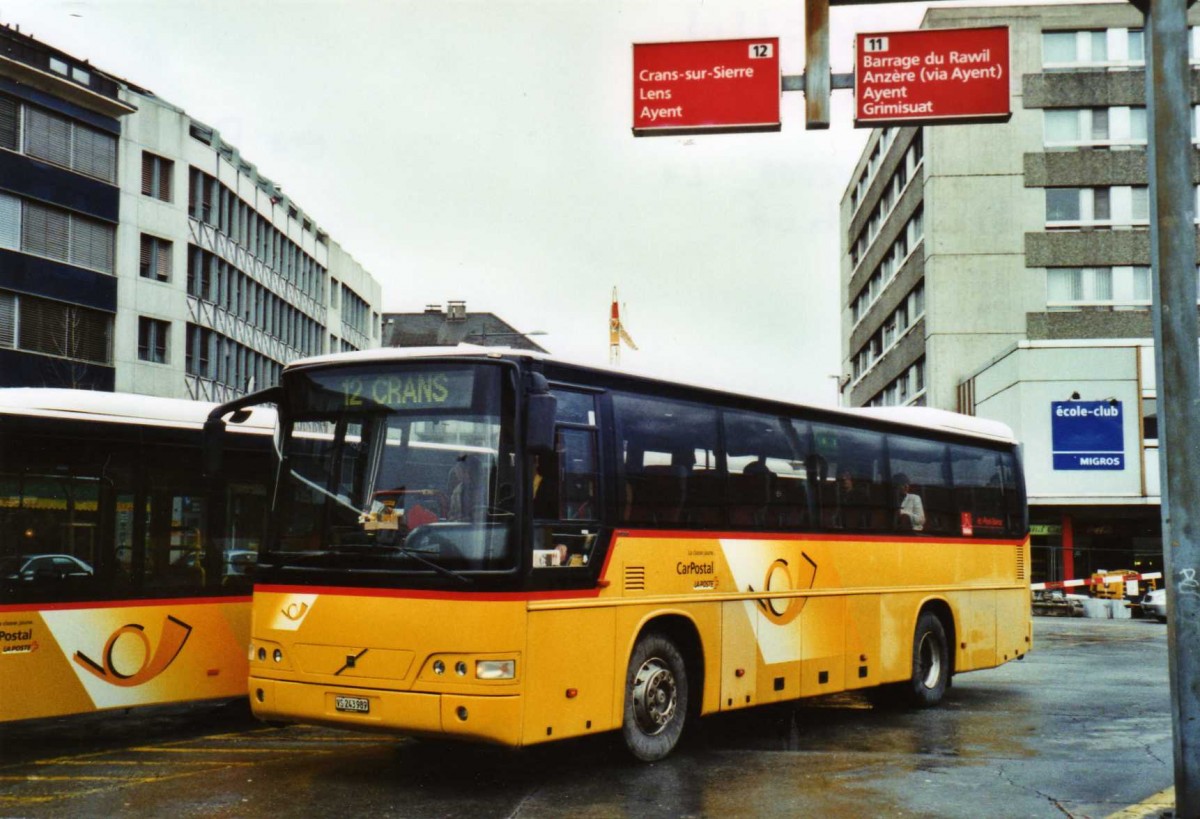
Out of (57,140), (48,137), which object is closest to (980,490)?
(48,137)

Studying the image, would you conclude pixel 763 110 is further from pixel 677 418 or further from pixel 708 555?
pixel 708 555

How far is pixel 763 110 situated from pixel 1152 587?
31.1 meters

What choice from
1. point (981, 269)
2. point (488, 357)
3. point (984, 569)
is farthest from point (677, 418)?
point (981, 269)

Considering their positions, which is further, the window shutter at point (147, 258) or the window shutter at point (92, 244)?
the window shutter at point (147, 258)

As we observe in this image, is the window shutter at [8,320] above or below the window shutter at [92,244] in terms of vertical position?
below

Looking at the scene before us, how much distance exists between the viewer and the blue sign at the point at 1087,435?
140 feet

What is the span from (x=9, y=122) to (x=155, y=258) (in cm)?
843

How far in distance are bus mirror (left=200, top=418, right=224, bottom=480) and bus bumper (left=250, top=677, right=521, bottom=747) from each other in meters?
1.69

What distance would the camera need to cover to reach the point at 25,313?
4131 cm

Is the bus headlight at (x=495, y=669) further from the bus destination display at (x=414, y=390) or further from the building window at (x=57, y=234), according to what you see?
the building window at (x=57, y=234)

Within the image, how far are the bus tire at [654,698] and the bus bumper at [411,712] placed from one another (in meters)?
1.43

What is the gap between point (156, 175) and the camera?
1889 inches

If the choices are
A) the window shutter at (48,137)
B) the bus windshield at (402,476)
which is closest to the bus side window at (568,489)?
the bus windshield at (402,476)

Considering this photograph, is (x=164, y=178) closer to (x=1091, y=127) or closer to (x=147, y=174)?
(x=147, y=174)
